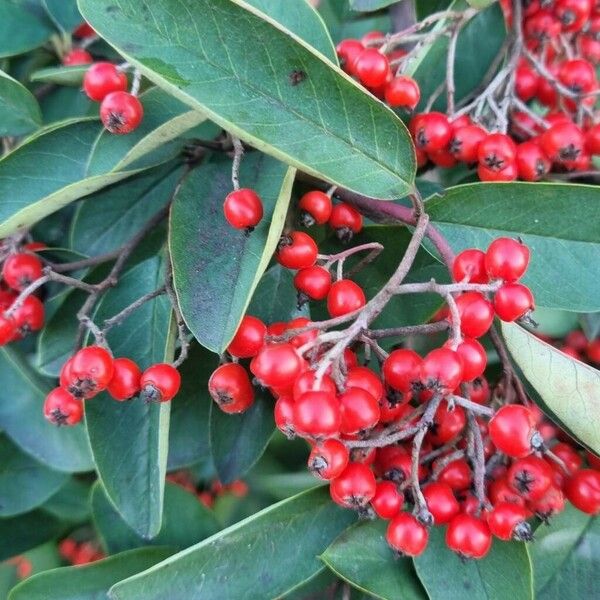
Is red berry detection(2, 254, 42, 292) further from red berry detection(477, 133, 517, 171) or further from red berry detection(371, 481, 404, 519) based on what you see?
red berry detection(477, 133, 517, 171)

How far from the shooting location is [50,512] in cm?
185

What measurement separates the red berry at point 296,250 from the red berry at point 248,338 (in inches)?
4.3

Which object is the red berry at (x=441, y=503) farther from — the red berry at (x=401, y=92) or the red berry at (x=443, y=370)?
the red berry at (x=401, y=92)

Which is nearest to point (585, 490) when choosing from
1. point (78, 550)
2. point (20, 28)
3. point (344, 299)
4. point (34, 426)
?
point (344, 299)

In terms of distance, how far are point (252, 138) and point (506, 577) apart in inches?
31.2

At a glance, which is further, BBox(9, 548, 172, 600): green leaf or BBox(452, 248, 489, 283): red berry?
BBox(9, 548, 172, 600): green leaf

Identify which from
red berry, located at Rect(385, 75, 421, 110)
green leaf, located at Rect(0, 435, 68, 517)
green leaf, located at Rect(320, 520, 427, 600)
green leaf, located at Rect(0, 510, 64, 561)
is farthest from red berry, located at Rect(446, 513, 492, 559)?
green leaf, located at Rect(0, 510, 64, 561)

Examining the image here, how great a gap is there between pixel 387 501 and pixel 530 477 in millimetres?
215

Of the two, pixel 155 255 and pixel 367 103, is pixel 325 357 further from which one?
pixel 155 255

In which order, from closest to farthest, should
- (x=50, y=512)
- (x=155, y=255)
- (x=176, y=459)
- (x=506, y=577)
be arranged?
(x=506, y=577), (x=155, y=255), (x=176, y=459), (x=50, y=512)

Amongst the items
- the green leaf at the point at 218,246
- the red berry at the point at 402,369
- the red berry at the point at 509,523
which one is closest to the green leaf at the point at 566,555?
the red berry at the point at 509,523

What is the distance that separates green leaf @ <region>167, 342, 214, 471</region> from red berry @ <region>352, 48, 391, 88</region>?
1.87 ft

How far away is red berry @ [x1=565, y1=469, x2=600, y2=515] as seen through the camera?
3.77 feet

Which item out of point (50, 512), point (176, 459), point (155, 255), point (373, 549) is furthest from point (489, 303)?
point (50, 512)
